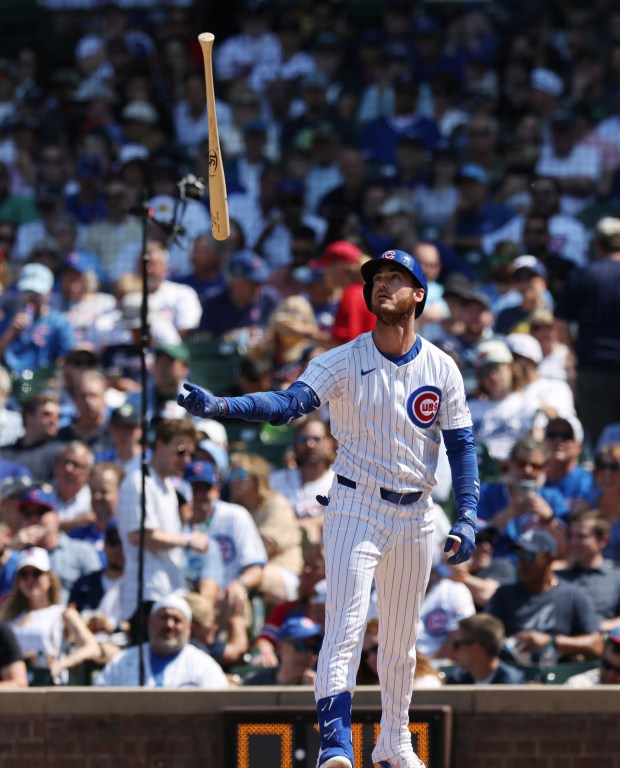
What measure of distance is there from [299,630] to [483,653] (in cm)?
85

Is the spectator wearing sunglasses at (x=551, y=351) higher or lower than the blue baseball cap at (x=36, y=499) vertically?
higher

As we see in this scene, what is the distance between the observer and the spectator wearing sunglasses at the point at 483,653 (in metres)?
7.89

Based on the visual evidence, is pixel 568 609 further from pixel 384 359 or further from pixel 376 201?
pixel 376 201

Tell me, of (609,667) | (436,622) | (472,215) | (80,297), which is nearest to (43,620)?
(436,622)

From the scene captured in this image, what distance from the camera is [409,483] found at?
20.6ft

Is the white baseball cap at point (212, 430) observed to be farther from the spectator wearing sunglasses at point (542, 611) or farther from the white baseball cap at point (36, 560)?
the spectator wearing sunglasses at point (542, 611)

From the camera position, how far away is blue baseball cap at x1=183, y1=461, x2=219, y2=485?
914 cm

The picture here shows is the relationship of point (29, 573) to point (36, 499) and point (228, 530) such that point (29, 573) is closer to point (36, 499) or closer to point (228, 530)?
point (36, 499)

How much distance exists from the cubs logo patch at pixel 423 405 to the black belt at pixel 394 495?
25 cm

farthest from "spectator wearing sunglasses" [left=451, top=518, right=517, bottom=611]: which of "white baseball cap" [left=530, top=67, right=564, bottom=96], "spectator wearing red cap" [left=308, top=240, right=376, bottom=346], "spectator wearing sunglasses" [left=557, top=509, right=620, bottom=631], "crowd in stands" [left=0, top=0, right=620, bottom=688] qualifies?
"white baseball cap" [left=530, top=67, right=564, bottom=96]

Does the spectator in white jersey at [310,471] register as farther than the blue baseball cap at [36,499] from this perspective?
Yes

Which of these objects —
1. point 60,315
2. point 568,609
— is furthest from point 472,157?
point 568,609

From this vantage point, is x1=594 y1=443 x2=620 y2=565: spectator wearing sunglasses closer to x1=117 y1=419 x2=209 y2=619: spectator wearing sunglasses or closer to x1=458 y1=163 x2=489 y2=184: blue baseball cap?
x1=117 y1=419 x2=209 y2=619: spectator wearing sunglasses

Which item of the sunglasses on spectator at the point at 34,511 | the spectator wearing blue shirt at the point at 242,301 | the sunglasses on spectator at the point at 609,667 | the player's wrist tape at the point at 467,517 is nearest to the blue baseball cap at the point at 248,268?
the spectator wearing blue shirt at the point at 242,301
